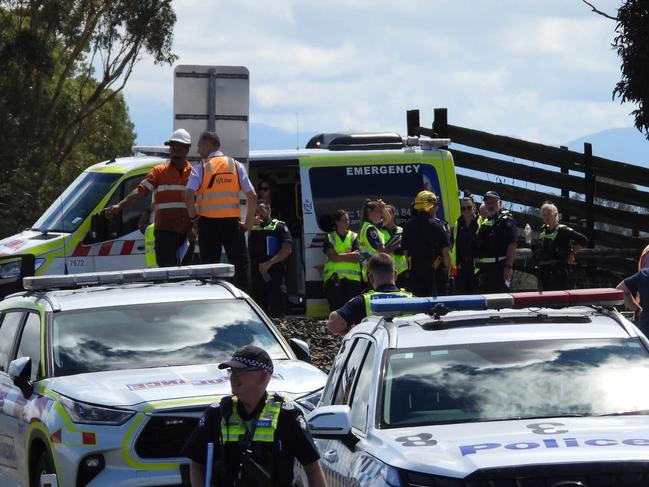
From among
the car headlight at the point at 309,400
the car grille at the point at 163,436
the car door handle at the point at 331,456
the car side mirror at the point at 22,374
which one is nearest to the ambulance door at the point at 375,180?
the car side mirror at the point at 22,374

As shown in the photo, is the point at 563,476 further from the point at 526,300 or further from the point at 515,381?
the point at 526,300

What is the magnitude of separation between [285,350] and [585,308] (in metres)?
3.15

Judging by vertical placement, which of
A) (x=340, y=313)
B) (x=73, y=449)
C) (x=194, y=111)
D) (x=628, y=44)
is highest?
(x=628, y=44)

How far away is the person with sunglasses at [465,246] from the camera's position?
61.5 feet

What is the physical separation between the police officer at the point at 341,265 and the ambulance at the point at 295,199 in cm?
36

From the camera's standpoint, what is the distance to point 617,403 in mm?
7027

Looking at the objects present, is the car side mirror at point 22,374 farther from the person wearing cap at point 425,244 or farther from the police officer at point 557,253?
the police officer at point 557,253

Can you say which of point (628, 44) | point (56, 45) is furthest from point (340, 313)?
point (56, 45)

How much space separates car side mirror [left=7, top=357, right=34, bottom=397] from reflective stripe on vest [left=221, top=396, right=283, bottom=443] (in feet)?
12.0

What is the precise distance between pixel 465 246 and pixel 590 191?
523 centimetres

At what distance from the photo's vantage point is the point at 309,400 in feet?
31.5

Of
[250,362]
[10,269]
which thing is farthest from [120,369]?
[10,269]

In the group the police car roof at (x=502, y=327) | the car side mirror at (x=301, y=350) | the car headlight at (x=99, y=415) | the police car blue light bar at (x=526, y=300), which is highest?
the police car blue light bar at (x=526, y=300)

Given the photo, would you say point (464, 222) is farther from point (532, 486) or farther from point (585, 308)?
point (532, 486)
